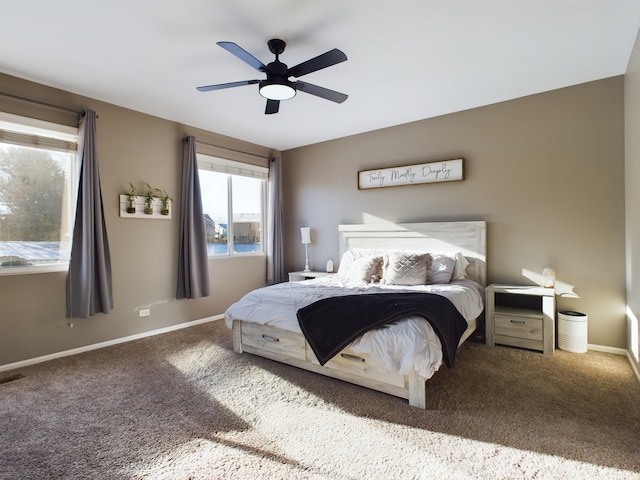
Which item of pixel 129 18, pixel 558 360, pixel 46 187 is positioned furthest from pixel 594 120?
pixel 46 187

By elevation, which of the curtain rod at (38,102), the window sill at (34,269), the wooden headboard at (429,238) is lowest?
the window sill at (34,269)

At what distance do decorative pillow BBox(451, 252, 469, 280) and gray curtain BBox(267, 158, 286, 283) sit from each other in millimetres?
2811

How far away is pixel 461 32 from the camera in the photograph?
2523mm

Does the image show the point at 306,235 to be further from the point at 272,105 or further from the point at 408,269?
the point at 272,105

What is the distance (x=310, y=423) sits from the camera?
2141 millimetres

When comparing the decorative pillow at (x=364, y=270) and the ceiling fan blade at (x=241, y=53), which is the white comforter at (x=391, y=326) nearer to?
the decorative pillow at (x=364, y=270)

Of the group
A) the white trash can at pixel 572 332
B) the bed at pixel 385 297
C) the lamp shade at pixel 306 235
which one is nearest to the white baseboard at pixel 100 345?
the bed at pixel 385 297

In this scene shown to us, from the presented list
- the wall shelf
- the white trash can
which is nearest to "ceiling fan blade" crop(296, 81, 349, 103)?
the wall shelf

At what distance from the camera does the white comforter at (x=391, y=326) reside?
88.1 inches

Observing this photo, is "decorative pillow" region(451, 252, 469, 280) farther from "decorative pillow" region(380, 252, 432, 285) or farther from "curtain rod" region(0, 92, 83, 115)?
"curtain rod" region(0, 92, 83, 115)

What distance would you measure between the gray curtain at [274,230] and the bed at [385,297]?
44.5 inches

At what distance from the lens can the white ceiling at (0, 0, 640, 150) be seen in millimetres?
2264

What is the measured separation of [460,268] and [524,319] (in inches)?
31.3

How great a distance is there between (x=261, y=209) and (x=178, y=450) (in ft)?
13.4
